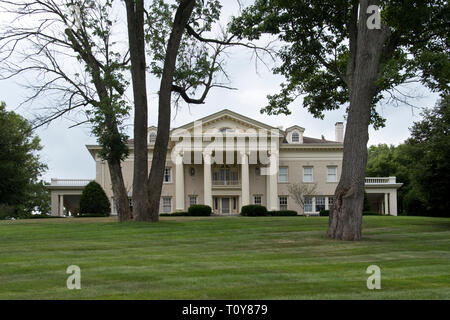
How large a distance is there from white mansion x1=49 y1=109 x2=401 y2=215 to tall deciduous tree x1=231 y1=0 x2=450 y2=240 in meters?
26.7

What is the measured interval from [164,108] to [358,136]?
1036 cm

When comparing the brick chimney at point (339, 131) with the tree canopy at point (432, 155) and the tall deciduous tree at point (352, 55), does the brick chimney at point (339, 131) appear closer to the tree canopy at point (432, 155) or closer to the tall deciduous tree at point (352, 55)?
the tree canopy at point (432, 155)

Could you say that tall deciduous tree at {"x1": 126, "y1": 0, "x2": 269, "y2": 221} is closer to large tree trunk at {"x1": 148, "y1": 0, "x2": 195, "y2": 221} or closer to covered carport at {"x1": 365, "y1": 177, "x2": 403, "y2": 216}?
large tree trunk at {"x1": 148, "y1": 0, "x2": 195, "y2": 221}

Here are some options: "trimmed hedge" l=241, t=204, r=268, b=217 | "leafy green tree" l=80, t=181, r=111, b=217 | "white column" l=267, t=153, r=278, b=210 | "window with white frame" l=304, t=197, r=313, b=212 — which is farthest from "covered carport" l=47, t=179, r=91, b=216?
"window with white frame" l=304, t=197, r=313, b=212

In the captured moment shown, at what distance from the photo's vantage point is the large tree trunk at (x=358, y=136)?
1494cm

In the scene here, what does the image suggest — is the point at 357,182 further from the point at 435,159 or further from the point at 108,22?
the point at 108,22

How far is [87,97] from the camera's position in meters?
24.4

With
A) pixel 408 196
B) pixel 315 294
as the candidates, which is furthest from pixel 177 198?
pixel 315 294

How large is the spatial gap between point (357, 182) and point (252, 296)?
8.76 m

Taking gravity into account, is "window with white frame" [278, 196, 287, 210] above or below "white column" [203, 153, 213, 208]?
below

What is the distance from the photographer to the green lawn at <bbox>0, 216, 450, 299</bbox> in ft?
24.4

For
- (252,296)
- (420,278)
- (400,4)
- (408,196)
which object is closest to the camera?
(252,296)

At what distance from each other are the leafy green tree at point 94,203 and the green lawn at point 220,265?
87.7ft
